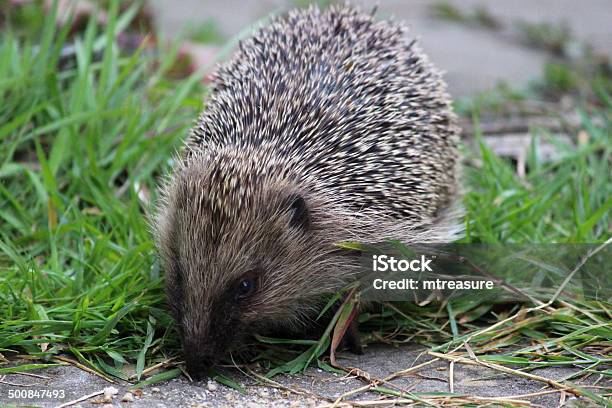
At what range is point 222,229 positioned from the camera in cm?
430

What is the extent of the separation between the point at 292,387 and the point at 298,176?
1.19 m

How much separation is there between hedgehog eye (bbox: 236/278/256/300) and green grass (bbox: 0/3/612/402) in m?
0.40

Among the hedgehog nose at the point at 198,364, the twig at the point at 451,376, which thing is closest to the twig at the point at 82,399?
the hedgehog nose at the point at 198,364

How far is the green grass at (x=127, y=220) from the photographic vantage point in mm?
4535

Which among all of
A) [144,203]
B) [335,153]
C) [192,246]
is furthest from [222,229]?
[144,203]

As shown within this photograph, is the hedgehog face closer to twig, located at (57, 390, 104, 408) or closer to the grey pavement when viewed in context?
twig, located at (57, 390, 104, 408)

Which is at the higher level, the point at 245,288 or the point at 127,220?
the point at 127,220

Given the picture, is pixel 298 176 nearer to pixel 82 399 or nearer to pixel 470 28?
pixel 82 399

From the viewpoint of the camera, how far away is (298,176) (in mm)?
4727

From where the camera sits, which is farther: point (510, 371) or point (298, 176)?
point (298, 176)

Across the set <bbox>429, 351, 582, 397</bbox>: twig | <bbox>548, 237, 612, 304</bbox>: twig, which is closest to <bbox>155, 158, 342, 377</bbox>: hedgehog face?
<bbox>429, 351, 582, 397</bbox>: twig

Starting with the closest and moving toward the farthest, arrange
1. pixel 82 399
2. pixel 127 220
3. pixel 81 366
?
pixel 82 399, pixel 81 366, pixel 127 220

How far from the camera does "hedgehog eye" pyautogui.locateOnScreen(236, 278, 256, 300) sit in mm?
4363

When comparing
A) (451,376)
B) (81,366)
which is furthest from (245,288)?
(451,376)
